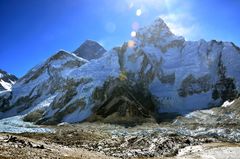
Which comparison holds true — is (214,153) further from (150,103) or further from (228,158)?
(150,103)

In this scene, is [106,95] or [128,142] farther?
[106,95]

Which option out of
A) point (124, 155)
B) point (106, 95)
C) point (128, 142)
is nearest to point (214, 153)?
point (124, 155)

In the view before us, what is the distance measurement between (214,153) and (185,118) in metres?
110

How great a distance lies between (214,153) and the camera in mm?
49500

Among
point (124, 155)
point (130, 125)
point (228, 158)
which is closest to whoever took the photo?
point (228, 158)

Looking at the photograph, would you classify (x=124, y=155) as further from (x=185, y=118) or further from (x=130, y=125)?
(x=185, y=118)

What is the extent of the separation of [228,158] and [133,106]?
12547cm

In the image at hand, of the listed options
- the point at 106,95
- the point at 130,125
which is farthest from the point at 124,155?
the point at 106,95

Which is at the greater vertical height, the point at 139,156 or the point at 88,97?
the point at 88,97

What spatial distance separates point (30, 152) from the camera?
3612cm

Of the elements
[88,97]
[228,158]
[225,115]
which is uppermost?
[88,97]

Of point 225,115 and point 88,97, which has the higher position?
point 88,97

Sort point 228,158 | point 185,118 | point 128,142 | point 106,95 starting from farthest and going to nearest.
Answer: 1. point 106,95
2. point 185,118
3. point 128,142
4. point 228,158

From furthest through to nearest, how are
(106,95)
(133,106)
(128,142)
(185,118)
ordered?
(106,95) → (133,106) → (185,118) → (128,142)
